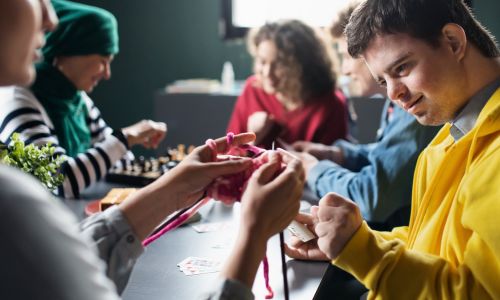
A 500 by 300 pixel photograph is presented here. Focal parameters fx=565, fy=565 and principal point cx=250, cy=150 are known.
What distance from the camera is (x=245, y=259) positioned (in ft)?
2.65

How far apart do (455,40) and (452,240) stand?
39 cm

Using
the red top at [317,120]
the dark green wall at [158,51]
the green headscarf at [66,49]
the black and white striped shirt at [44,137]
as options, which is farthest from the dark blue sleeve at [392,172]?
the dark green wall at [158,51]

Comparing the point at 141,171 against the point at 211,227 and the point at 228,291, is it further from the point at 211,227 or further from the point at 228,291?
the point at 228,291

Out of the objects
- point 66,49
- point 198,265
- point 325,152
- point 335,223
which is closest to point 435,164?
point 335,223

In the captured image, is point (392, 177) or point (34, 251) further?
point (392, 177)

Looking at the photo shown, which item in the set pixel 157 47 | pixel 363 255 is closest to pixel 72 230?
pixel 363 255

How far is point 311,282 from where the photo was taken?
117cm

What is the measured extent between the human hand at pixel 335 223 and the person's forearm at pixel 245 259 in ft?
0.77

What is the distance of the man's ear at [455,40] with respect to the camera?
3.62 feet

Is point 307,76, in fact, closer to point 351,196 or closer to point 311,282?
point 351,196

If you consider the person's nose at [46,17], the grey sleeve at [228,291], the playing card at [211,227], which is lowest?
the playing card at [211,227]

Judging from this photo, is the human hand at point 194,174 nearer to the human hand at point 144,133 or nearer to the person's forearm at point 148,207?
the person's forearm at point 148,207

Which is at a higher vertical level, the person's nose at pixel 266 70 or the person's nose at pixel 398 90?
the person's nose at pixel 398 90

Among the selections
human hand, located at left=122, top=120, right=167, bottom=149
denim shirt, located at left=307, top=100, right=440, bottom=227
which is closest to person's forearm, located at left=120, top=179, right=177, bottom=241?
denim shirt, located at left=307, top=100, right=440, bottom=227
